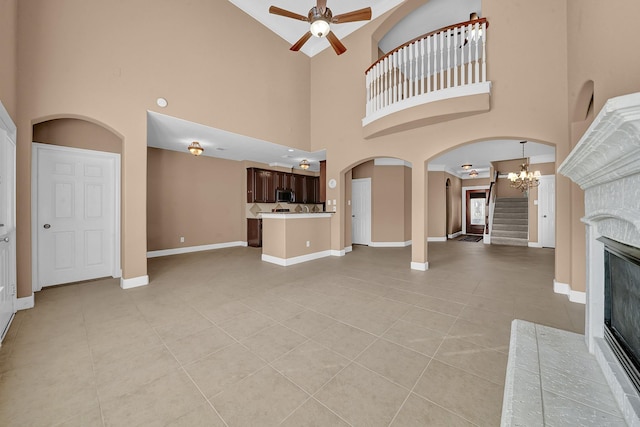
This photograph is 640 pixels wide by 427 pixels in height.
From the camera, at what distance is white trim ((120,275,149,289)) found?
3.59 metres

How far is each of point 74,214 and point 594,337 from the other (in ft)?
20.5

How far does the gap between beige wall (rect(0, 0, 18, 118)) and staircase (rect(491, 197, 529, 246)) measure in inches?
425

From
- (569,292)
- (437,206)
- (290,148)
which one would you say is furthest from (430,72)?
(437,206)

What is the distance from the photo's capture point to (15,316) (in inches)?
106

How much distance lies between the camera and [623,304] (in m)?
1.45

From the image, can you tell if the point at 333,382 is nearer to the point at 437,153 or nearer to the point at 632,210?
the point at 632,210

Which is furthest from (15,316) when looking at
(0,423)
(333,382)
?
(333,382)

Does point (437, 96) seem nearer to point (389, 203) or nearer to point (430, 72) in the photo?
point (430, 72)

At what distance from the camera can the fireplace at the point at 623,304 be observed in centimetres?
128

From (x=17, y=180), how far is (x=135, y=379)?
300 centimetres

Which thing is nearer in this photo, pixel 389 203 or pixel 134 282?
pixel 134 282

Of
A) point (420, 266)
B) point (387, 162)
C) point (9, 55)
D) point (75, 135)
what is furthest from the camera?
point (387, 162)

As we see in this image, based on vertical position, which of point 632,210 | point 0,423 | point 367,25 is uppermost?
point 367,25

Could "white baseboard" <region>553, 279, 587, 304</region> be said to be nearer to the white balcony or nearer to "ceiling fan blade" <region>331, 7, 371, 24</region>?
the white balcony
